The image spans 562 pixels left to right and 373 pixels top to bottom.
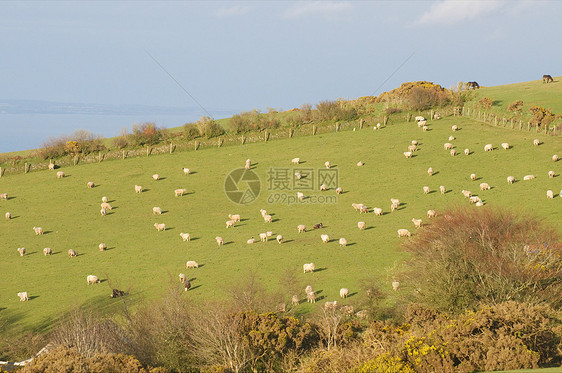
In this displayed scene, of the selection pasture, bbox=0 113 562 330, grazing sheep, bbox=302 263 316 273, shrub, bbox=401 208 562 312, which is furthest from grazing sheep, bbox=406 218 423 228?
grazing sheep, bbox=302 263 316 273

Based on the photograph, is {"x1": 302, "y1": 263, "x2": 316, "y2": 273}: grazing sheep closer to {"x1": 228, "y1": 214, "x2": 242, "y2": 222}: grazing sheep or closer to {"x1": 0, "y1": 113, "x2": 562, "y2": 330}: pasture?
{"x1": 0, "y1": 113, "x2": 562, "y2": 330}: pasture

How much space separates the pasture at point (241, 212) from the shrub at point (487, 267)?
16.1ft

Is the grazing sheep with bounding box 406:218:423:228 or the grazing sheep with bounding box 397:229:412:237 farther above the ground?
the grazing sheep with bounding box 406:218:423:228

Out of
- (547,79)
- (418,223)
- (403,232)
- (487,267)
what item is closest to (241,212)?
(403,232)

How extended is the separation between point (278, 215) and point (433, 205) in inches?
560

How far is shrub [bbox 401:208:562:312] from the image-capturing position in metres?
31.2

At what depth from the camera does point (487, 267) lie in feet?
104

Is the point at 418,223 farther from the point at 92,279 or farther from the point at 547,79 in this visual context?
the point at 547,79

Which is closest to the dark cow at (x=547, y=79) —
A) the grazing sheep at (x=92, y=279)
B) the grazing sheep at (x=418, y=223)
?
the grazing sheep at (x=418, y=223)

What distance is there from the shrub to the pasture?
490 cm

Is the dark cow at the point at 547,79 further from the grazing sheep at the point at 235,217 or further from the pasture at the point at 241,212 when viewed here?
the grazing sheep at the point at 235,217

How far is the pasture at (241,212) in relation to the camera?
130 ft

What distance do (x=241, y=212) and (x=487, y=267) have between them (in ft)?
88.9

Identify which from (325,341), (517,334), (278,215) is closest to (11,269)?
(278,215)
